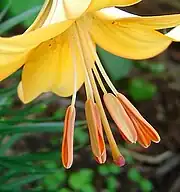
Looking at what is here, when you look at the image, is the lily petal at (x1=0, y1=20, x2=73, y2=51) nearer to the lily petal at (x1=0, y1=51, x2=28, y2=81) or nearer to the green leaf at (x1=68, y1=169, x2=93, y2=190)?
the lily petal at (x1=0, y1=51, x2=28, y2=81)

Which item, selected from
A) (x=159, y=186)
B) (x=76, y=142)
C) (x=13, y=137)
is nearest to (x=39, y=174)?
(x=13, y=137)

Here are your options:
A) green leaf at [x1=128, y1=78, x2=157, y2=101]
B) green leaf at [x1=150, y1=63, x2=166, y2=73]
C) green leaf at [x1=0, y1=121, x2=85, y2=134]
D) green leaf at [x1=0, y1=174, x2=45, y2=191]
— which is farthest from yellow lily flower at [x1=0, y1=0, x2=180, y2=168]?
green leaf at [x1=150, y1=63, x2=166, y2=73]

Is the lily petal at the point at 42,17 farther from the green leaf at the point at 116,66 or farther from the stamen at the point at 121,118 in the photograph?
the green leaf at the point at 116,66

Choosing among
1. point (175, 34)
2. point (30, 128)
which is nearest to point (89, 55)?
point (175, 34)

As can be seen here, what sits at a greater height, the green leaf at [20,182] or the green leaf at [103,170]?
the green leaf at [20,182]

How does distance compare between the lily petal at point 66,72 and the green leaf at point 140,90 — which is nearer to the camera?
the lily petal at point 66,72

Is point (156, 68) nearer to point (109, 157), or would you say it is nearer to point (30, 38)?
point (109, 157)

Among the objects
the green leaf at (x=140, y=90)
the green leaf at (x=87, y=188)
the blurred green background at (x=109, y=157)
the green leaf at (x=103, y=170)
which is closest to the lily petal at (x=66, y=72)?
the blurred green background at (x=109, y=157)
